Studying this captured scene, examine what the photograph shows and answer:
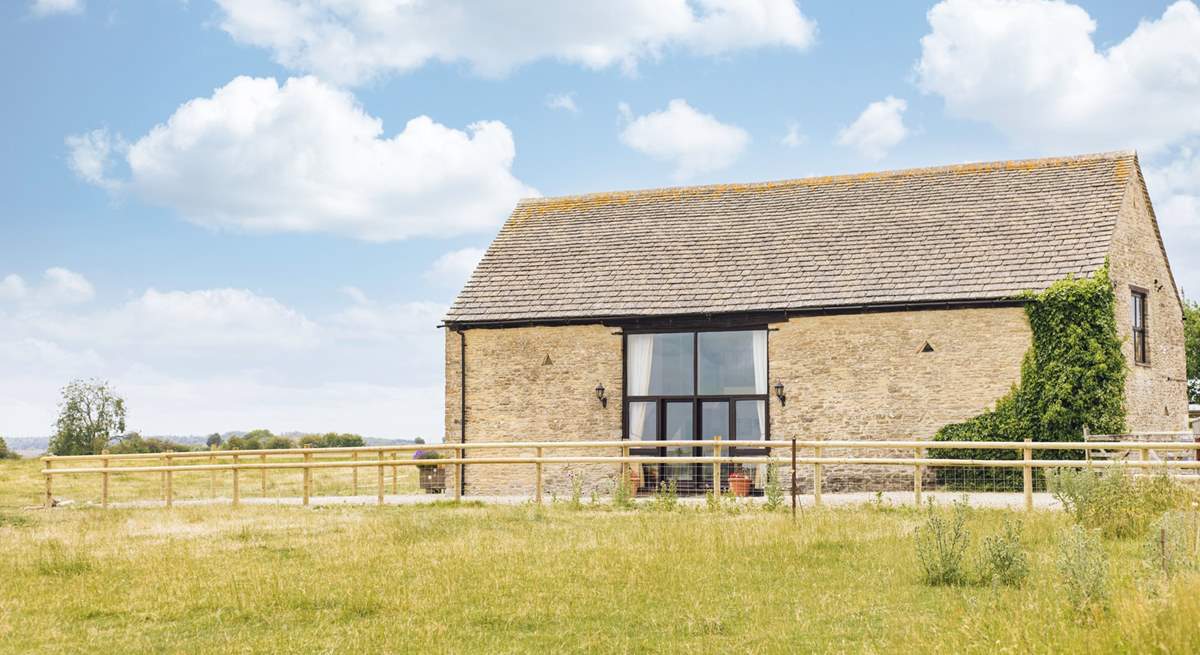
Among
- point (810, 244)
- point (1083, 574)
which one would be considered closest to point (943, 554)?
point (1083, 574)

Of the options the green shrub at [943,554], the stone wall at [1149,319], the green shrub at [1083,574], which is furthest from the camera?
the stone wall at [1149,319]

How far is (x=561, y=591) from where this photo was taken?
425 inches

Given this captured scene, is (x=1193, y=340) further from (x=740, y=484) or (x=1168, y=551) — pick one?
(x=1168, y=551)

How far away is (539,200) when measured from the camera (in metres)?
31.8

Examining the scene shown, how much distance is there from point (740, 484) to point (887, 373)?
3784 millimetres

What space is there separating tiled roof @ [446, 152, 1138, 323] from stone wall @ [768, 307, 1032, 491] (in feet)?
1.65

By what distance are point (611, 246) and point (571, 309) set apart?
299 cm

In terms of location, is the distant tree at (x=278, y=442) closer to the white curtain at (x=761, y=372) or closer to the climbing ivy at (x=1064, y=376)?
the white curtain at (x=761, y=372)

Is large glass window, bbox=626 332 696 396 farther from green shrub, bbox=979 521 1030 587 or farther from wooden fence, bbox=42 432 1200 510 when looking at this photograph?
green shrub, bbox=979 521 1030 587

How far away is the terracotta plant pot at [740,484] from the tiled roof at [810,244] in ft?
12.4

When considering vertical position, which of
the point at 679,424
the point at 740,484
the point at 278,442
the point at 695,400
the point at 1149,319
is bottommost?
the point at 740,484

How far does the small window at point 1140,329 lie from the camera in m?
25.4

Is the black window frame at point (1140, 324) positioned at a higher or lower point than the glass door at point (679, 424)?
higher

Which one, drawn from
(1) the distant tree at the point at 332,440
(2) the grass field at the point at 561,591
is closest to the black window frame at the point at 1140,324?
(2) the grass field at the point at 561,591
